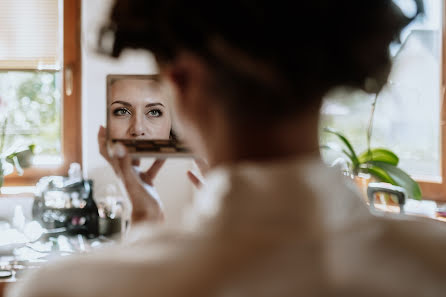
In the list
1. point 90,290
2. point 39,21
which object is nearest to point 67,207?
point 39,21

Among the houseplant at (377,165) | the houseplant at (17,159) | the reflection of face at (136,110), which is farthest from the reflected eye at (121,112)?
the houseplant at (377,165)

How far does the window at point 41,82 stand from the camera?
2.28m

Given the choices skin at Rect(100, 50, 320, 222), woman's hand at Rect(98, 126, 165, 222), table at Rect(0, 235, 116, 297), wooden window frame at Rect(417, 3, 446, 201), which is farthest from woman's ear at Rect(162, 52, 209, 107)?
wooden window frame at Rect(417, 3, 446, 201)

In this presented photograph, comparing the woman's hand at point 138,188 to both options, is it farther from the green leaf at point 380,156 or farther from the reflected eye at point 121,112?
the green leaf at point 380,156

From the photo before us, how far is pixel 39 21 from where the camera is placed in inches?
90.2

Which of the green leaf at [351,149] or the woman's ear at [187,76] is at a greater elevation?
the woman's ear at [187,76]

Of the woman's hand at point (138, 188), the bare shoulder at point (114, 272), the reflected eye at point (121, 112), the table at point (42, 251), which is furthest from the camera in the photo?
the reflected eye at point (121, 112)

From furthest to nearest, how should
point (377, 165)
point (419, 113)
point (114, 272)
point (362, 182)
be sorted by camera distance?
1. point (419, 113)
2. point (377, 165)
3. point (362, 182)
4. point (114, 272)

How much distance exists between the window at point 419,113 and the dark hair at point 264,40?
175cm

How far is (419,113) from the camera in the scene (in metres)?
2.23

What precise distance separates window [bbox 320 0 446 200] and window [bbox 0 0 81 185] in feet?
3.59

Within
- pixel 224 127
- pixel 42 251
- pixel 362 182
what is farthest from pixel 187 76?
pixel 362 182

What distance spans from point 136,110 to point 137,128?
0.36 ft

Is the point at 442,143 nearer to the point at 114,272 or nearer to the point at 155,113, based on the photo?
the point at 155,113
